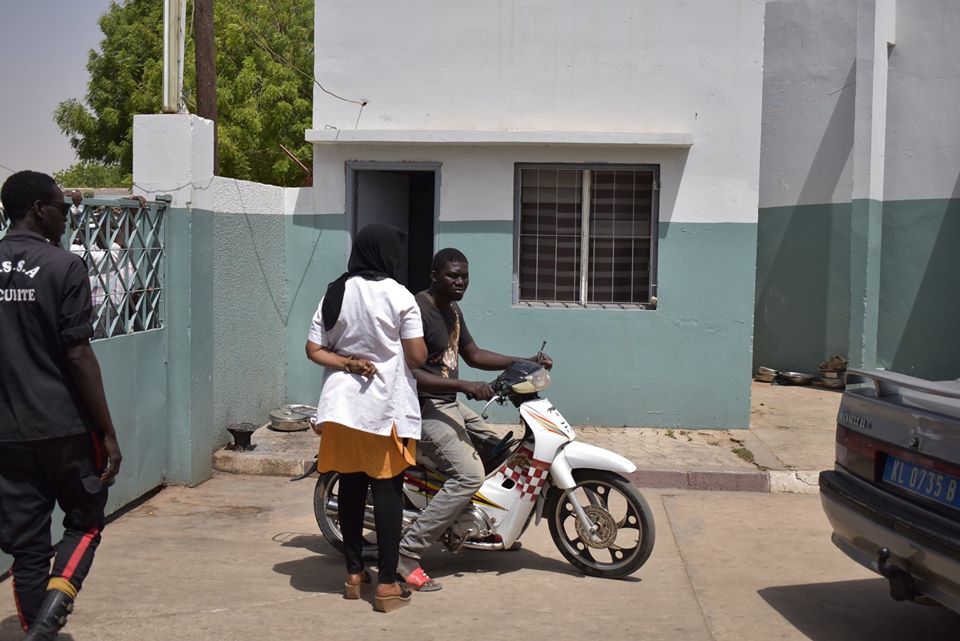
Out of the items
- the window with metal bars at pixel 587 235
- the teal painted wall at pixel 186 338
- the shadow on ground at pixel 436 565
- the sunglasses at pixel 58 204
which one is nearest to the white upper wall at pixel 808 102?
the window with metal bars at pixel 587 235

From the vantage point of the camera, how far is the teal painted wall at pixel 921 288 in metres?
12.4

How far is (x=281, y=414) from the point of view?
9.20 m

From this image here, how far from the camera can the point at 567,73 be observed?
9.66m

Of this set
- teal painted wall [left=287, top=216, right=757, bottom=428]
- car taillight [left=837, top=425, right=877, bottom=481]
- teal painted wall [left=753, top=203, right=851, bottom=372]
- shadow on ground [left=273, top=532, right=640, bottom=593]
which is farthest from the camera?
teal painted wall [left=753, top=203, right=851, bottom=372]

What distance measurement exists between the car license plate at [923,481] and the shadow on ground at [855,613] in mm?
867

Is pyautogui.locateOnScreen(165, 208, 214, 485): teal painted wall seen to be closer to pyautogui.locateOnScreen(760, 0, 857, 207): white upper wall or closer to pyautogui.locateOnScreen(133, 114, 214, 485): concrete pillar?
pyautogui.locateOnScreen(133, 114, 214, 485): concrete pillar

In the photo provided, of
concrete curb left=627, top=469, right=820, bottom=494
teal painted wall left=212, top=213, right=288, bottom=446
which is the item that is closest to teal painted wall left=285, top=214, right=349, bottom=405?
teal painted wall left=212, top=213, right=288, bottom=446

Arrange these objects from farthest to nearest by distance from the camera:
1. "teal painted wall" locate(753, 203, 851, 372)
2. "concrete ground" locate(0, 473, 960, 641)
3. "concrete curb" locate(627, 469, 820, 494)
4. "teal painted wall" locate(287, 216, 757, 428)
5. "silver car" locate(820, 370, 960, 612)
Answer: "teal painted wall" locate(753, 203, 851, 372), "teal painted wall" locate(287, 216, 757, 428), "concrete curb" locate(627, 469, 820, 494), "concrete ground" locate(0, 473, 960, 641), "silver car" locate(820, 370, 960, 612)

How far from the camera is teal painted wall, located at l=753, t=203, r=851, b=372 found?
42.0 feet

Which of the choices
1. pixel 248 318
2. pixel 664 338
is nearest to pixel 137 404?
pixel 248 318

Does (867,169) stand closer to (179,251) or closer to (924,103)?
(924,103)

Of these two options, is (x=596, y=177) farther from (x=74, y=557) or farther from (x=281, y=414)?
(x=74, y=557)

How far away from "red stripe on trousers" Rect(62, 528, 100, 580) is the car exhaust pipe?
331cm

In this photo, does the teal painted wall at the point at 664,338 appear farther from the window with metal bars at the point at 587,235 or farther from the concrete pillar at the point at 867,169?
the concrete pillar at the point at 867,169
